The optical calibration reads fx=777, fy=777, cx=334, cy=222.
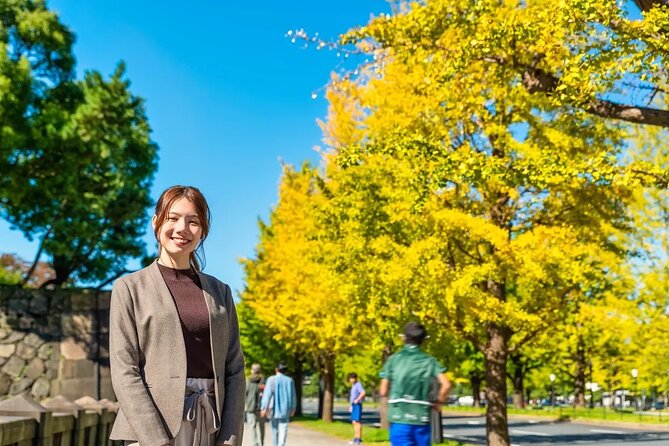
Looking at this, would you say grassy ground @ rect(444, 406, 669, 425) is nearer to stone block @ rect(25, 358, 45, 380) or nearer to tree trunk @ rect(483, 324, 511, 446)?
tree trunk @ rect(483, 324, 511, 446)

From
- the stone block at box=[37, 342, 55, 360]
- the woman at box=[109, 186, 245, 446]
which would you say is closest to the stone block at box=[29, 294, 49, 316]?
the stone block at box=[37, 342, 55, 360]

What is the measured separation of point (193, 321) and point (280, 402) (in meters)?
11.0

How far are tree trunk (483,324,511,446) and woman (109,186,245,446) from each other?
526 inches

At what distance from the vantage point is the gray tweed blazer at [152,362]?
258cm

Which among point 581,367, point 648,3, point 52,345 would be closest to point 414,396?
point 648,3

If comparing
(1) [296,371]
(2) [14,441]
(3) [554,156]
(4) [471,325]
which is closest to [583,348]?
(1) [296,371]

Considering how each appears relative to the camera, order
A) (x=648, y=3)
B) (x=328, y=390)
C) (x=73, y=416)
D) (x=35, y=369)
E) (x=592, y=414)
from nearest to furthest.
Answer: (x=73, y=416), (x=648, y=3), (x=35, y=369), (x=328, y=390), (x=592, y=414)

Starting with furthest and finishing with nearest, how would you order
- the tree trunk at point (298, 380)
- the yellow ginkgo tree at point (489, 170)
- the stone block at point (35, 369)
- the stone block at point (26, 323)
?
the tree trunk at point (298, 380) → the stone block at point (26, 323) → the stone block at point (35, 369) → the yellow ginkgo tree at point (489, 170)

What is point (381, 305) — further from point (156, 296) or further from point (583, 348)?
point (583, 348)

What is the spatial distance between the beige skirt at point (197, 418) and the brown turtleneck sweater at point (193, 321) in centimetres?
4

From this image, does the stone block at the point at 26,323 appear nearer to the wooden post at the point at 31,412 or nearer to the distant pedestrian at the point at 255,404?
the distant pedestrian at the point at 255,404

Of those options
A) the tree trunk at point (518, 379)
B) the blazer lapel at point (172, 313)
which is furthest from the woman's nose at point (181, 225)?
the tree trunk at point (518, 379)

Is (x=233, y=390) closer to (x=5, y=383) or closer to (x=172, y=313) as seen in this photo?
(x=172, y=313)

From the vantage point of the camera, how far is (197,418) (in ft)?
8.79
